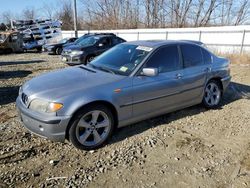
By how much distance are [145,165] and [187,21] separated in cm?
3022

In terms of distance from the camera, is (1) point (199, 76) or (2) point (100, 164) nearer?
(2) point (100, 164)

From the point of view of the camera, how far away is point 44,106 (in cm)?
363

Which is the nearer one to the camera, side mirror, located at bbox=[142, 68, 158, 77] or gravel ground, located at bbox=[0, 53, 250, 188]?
gravel ground, located at bbox=[0, 53, 250, 188]

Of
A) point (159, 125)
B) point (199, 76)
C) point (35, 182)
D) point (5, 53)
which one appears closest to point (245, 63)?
point (199, 76)

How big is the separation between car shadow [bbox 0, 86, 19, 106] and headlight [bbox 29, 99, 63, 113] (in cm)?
298

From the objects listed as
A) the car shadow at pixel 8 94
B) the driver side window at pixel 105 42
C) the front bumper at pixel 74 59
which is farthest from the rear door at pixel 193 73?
the driver side window at pixel 105 42

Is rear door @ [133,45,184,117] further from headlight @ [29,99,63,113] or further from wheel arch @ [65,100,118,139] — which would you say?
headlight @ [29,99,63,113]

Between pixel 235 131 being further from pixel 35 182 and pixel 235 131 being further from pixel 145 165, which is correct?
pixel 35 182

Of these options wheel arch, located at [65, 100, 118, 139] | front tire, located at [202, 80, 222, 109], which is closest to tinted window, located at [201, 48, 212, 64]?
front tire, located at [202, 80, 222, 109]

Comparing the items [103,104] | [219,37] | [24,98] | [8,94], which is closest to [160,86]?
[103,104]

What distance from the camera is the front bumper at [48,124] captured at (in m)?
3.59

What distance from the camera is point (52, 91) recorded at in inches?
148

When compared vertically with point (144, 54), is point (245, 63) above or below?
below

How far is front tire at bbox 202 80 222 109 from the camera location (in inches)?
227
